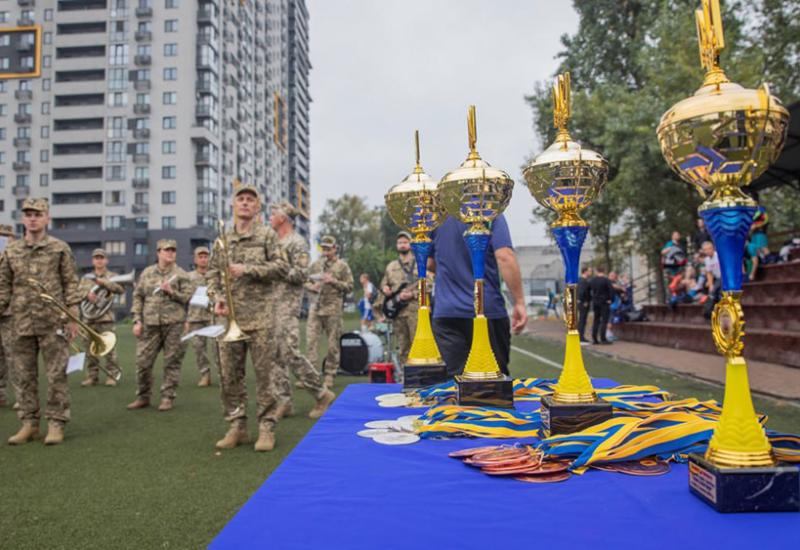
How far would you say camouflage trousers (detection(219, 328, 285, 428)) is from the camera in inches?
197

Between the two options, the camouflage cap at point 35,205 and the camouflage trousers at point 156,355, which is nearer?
the camouflage cap at point 35,205

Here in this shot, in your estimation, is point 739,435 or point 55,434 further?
point 55,434


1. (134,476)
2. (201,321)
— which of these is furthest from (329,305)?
(134,476)

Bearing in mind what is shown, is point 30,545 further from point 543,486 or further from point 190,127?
point 190,127

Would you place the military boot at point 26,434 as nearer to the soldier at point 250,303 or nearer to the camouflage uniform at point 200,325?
the soldier at point 250,303

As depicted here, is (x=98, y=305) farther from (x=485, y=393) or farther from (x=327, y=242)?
(x=485, y=393)

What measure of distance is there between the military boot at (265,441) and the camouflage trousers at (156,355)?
112 inches

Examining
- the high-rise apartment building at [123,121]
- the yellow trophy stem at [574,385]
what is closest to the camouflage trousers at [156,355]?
the yellow trophy stem at [574,385]

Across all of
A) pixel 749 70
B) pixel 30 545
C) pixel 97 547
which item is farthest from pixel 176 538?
pixel 749 70

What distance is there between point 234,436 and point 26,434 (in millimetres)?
2133

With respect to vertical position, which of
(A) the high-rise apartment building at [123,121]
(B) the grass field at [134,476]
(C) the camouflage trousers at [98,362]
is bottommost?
(B) the grass field at [134,476]

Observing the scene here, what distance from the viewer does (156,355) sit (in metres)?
7.64

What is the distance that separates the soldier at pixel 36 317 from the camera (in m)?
5.58

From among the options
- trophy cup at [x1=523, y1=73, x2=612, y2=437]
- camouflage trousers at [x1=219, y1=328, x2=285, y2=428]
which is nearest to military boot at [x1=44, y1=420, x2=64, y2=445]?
camouflage trousers at [x1=219, y1=328, x2=285, y2=428]
